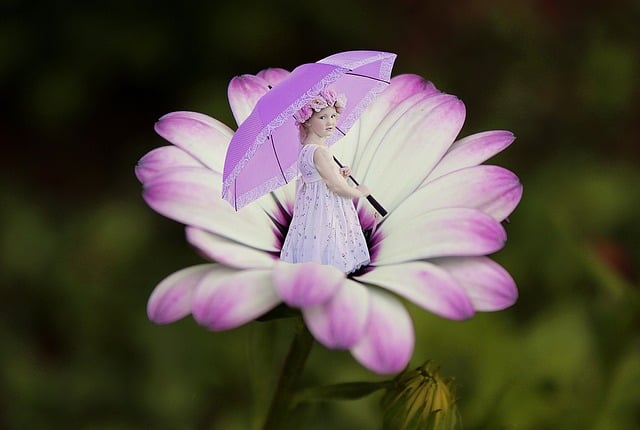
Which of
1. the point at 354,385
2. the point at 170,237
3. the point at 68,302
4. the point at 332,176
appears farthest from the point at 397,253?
the point at 170,237

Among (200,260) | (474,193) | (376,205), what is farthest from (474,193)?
(200,260)

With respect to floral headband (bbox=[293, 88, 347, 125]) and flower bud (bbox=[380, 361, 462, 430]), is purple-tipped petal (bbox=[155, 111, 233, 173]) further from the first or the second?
flower bud (bbox=[380, 361, 462, 430])

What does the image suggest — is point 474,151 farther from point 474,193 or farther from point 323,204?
point 323,204

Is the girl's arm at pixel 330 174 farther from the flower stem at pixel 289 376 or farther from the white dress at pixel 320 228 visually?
the flower stem at pixel 289 376

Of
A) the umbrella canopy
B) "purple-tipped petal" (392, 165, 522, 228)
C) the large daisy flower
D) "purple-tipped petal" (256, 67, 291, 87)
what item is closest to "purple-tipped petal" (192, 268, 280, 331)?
the large daisy flower

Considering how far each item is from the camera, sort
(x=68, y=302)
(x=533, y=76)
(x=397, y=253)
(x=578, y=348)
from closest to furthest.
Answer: (x=397, y=253)
(x=578, y=348)
(x=68, y=302)
(x=533, y=76)

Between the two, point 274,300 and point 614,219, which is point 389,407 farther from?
point 614,219
